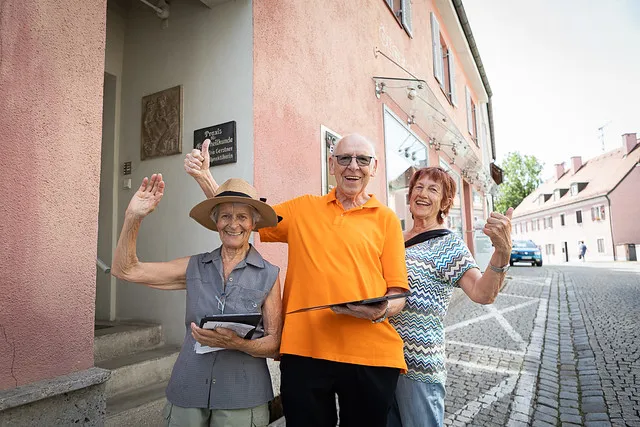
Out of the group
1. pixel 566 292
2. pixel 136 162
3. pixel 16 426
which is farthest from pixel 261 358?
pixel 566 292

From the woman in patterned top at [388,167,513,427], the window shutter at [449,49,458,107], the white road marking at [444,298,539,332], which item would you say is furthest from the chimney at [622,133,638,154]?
the woman in patterned top at [388,167,513,427]

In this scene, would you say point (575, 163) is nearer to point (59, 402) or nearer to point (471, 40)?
point (471, 40)

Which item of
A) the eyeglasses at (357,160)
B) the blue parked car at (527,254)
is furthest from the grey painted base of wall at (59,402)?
the blue parked car at (527,254)

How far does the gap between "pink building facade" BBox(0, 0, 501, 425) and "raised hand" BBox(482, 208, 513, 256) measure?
2090 millimetres

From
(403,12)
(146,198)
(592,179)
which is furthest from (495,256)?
(592,179)

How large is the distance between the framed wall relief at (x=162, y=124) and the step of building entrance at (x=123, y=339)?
1.71 m

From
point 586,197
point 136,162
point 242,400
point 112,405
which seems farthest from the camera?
point 586,197

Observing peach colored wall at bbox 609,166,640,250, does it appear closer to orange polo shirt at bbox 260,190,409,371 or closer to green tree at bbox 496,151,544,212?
green tree at bbox 496,151,544,212

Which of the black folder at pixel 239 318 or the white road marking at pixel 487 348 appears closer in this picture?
the black folder at pixel 239 318

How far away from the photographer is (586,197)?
38.8 metres

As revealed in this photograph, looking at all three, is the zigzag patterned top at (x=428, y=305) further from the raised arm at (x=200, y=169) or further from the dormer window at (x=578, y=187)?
the dormer window at (x=578, y=187)

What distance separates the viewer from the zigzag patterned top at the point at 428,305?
6.43 ft

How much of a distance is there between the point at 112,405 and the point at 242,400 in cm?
167

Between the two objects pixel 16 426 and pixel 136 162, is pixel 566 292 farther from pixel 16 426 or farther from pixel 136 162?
pixel 16 426
